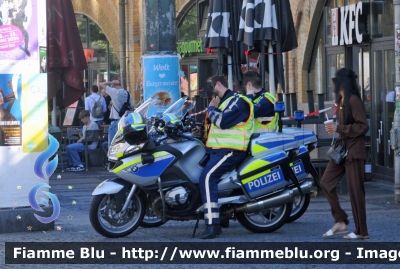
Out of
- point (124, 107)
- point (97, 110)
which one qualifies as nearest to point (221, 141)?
point (124, 107)

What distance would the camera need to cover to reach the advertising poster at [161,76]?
42.2ft

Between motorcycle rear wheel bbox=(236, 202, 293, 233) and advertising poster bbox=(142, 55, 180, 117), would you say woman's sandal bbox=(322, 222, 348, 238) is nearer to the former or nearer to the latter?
motorcycle rear wheel bbox=(236, 202, 293, 233)

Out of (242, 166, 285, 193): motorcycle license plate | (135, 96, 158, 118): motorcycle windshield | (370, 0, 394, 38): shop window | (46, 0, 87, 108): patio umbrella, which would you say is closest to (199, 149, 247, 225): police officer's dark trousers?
(242, 166, 285, 193): motorcycle license plate

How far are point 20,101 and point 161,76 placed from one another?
3277 mm

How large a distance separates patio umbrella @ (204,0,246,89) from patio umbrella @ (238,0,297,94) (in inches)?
30.3

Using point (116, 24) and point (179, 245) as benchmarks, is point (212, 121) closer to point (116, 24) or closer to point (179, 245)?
point (179, 245)

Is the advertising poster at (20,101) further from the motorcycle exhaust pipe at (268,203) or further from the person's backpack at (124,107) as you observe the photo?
the person's backpack at (124,107)

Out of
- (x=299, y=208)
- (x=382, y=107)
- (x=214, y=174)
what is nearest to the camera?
(x=214, y=174)

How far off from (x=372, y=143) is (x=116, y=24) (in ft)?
57.4

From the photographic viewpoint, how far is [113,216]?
9.16 m

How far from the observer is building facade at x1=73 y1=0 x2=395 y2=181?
14711 mm

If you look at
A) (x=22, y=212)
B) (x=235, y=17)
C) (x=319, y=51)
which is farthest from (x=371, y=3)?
(x=22, y=212)

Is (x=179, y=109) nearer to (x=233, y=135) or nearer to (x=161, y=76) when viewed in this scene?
(x=233, y=135)

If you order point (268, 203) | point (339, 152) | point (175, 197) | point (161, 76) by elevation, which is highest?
point (161, 76)
